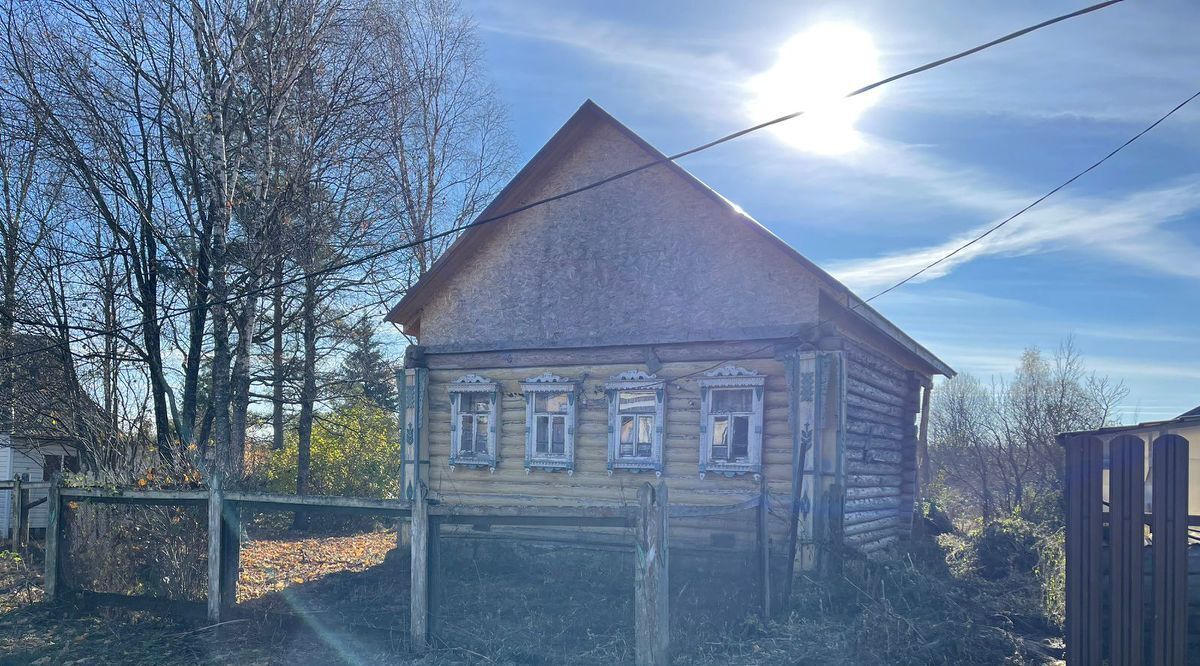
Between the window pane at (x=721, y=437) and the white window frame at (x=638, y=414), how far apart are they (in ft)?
2.44

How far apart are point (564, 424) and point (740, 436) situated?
8.90 ft

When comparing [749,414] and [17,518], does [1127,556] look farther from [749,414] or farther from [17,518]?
[17,518]

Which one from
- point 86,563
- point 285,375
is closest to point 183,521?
point 86,563

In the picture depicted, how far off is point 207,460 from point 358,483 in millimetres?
9428

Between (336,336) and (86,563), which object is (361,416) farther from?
(86,563)

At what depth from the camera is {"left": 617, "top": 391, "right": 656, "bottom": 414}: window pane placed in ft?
39.5

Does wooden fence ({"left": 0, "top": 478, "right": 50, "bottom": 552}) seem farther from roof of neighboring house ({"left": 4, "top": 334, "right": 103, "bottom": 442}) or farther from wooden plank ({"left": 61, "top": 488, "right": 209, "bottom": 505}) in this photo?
wooden plank ({"left": 61, "top": 488, "right": 209, "bottom": 505})

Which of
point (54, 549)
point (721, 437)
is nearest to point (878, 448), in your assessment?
point (721, 437)

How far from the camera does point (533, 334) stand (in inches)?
509

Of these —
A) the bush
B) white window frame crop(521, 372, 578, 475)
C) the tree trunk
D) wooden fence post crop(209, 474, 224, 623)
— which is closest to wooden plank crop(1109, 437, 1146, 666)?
white window frame crop(521, 372, 578, 475)

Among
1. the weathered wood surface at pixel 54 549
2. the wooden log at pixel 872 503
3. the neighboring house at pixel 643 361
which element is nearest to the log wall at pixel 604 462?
the neighboring house at pixel 643 361

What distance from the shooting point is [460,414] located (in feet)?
44.5

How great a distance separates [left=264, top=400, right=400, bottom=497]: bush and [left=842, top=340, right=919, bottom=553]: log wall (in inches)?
496

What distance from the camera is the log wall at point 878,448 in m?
12.2
